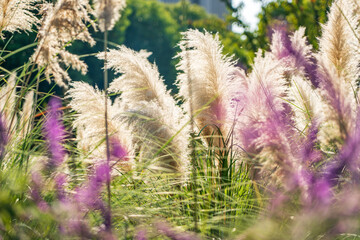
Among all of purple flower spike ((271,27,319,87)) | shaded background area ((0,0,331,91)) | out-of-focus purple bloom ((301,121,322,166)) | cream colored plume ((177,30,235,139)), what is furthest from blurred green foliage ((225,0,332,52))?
out-of-focus purple bloom ((301,121,322,166))

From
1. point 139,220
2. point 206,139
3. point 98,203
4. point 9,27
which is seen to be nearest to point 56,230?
point 98,203

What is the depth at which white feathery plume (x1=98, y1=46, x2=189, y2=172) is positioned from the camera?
98.0 inches

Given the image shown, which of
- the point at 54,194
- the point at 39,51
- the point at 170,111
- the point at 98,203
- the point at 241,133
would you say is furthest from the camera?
the point at 170,111

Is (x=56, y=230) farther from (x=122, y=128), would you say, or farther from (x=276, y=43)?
(x=276, y=43)

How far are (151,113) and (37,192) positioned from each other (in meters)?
0.78

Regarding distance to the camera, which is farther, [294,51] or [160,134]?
[294,51]

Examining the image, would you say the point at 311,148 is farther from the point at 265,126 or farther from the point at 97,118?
the point at 97,118

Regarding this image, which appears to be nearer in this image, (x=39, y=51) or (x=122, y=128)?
(x=39, y=51)

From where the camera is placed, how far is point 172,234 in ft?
5.48

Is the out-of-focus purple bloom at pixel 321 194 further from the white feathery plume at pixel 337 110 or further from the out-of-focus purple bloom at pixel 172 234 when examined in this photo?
the out-of-focus purple bloom at pixel 172 234

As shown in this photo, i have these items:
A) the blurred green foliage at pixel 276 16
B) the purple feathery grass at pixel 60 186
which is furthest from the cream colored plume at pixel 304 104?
the blurred green foliage at pixel 276 16

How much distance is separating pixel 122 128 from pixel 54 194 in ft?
2.42

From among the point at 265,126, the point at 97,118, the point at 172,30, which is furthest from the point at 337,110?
the point at 172,30

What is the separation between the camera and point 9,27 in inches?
110
